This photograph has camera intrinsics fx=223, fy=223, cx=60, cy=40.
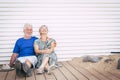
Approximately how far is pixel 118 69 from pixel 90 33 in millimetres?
1662

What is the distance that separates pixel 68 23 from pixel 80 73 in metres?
1.93

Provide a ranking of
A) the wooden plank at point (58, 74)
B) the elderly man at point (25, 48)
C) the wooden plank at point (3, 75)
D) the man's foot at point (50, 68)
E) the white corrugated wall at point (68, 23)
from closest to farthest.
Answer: the wooden plank at point (58, 74), the wooden plank at point (3, 75), the man's foot at point (50, 68), the elderly man at point (25, 48), the white corrugated wall at point (68, 23)

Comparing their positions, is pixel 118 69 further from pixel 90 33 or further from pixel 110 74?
pixel 90 33

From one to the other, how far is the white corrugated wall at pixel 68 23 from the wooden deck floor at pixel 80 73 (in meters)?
0.78

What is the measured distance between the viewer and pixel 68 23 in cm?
645

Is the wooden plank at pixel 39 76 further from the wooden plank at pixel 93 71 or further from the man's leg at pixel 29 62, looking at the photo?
the wooden plank at pixel 93 71

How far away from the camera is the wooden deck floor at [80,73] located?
4596 millimetres

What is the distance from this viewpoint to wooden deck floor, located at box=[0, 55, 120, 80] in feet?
15.1

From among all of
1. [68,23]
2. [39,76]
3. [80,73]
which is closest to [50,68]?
[39,76]

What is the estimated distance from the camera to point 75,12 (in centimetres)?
647

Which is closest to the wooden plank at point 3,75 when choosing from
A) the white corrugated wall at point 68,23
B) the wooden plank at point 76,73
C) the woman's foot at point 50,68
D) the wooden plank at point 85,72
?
the woman's foot at point 50,68

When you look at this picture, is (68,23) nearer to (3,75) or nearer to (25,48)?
(25,48)

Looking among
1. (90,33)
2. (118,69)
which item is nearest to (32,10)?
(90,33)

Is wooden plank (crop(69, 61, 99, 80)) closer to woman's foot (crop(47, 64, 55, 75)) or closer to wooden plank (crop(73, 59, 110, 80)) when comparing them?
wooden plank (crop(73, 59, 110, 80))
